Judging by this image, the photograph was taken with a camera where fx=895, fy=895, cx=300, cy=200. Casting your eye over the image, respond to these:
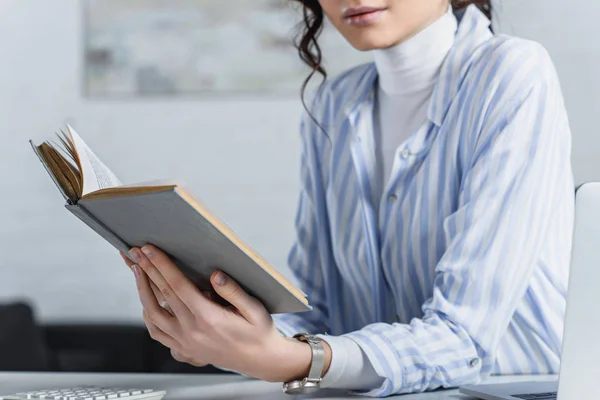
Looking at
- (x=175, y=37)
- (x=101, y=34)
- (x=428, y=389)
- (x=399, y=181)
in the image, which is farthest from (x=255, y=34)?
(x=428, y=389)

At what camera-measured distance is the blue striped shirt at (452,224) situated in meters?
1.20

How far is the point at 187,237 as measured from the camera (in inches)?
36.4

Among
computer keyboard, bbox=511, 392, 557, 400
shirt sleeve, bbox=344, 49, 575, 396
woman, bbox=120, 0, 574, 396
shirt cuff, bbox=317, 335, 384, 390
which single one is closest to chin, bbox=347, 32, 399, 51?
woman, bbox=120, 0, 574, 396

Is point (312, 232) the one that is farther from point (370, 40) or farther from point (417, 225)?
point (370, 40)

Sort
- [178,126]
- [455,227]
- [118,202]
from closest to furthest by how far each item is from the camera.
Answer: [118,202]
[455,227]
[178,126]

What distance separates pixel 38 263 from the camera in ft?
11.0

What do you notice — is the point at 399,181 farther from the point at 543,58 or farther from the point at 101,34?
the point at 101,34

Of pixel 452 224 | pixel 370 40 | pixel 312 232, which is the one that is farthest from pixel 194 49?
pixel 452 224

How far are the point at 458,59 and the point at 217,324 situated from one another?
66cm

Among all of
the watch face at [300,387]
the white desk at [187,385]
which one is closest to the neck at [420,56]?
the white desk at [187,385]

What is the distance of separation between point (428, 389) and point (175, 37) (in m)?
2.34

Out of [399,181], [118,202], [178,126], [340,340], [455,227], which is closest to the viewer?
[118,202]

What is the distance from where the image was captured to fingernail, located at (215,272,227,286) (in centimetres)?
97

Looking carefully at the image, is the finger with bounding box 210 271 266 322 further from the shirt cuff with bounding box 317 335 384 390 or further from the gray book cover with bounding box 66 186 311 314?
the shirt cuff with bounding box 317 335 384 390
